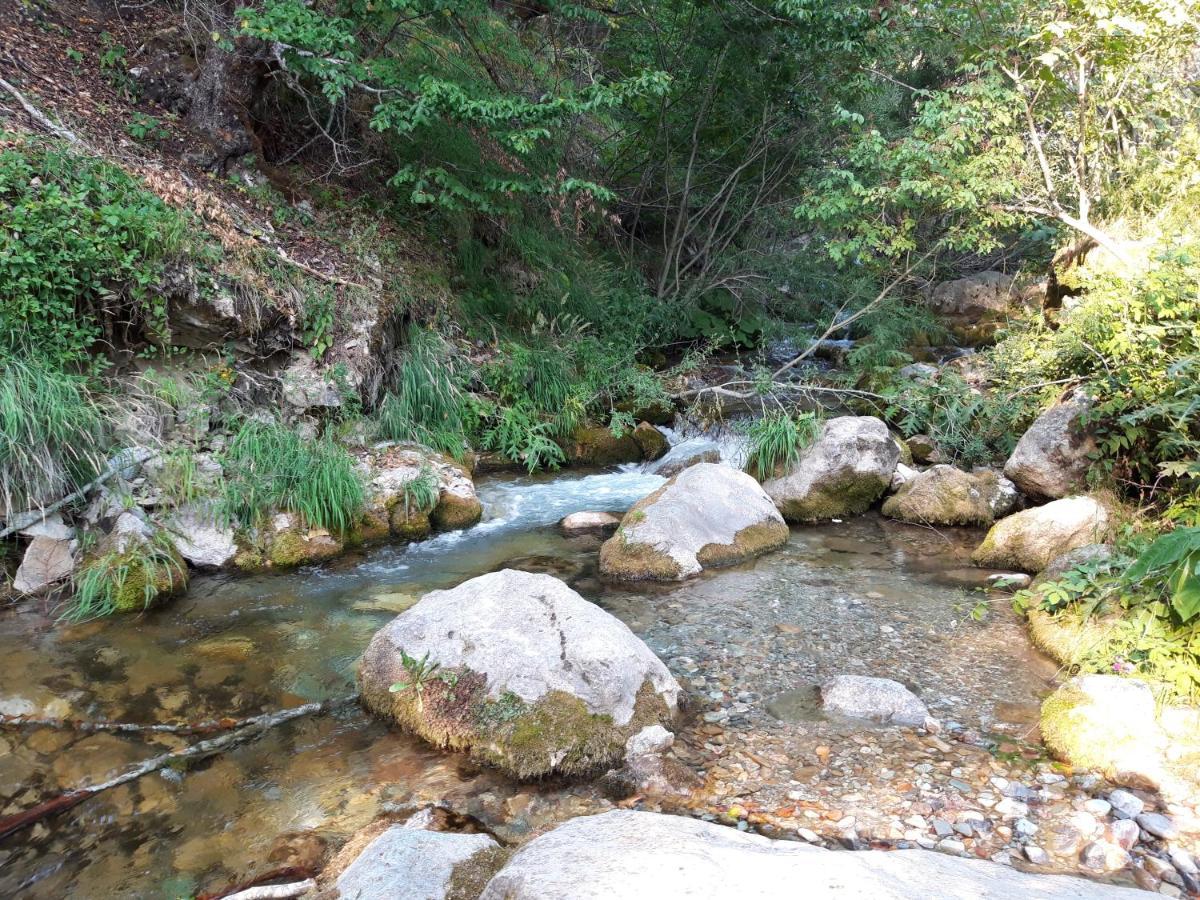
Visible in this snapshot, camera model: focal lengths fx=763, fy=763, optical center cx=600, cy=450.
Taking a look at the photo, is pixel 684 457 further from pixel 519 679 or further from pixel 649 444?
pixel 519 679

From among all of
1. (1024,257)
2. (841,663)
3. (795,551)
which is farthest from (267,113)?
(1024,257)

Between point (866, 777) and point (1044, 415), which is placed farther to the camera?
point (1044, 415)

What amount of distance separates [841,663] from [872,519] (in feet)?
10.2

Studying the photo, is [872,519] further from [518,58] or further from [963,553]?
[518,58]

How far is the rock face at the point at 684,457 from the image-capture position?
850cm

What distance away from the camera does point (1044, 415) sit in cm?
682

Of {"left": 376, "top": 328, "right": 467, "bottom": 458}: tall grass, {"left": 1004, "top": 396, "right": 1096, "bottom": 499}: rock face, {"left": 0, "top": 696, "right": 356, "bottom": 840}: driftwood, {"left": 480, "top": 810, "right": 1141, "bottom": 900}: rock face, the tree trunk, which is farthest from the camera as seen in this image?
the tree trunk

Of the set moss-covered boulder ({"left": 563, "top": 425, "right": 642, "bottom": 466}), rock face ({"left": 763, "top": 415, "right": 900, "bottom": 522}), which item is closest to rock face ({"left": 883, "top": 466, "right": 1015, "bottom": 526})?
rock face ({"left": 763, "top": 415, "right": 900, "bottom": 522})

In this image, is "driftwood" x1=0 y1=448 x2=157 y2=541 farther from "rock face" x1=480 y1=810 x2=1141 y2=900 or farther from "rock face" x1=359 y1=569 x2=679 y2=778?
"rock face" x1=480 y1=810 x2=1141 y2=900

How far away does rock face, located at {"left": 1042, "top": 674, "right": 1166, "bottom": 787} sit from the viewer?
3377 mm

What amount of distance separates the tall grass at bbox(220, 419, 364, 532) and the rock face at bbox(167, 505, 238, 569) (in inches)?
6.0

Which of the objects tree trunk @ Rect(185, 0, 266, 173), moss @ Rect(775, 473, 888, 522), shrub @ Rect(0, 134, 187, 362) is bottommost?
moss @ Rect(775, 473, 888, 522)

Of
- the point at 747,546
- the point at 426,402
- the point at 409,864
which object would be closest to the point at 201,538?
the point at 426,402

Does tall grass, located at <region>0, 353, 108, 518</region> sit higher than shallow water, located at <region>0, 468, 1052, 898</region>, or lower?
higher
